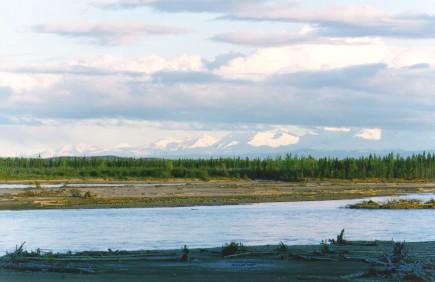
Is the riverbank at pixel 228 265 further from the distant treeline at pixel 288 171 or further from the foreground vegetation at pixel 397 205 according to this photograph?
the distant treeline at pixel 288 171

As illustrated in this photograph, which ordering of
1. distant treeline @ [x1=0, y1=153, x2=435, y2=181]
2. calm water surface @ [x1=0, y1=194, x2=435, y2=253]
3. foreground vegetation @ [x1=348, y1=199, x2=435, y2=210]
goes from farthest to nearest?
distant treeline @ [x1=0, y1=153, x2=435, y2=181] → foreground vegetation @ [x1=348, y1=199, x2=435, y2=210] → calm water surface @ [x1=0, y1=194, x2=435, y2=253]

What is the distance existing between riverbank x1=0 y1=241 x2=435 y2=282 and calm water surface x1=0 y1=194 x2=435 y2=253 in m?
6.06

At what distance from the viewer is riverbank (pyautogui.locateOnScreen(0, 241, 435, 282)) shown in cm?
2177

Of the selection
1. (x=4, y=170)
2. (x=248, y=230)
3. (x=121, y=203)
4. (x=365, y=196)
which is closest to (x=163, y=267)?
(x=248, y=230)

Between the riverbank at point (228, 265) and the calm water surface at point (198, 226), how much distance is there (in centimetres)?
606

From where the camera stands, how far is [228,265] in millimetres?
24469

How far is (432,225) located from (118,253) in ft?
61.9

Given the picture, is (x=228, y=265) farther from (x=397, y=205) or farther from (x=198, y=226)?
(x=397, y=205)

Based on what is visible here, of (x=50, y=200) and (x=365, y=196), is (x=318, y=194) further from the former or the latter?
(x=50, y=200)

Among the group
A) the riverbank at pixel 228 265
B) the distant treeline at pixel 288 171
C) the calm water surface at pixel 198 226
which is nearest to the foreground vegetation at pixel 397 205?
the calm water surface at pixel 198 226

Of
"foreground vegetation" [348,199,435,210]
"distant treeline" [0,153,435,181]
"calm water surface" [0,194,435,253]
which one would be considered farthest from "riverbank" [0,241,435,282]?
"distant treeline" [0,153,435,181]

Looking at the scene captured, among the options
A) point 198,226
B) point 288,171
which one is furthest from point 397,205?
point 288,171

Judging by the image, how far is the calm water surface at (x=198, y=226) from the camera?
35344mm

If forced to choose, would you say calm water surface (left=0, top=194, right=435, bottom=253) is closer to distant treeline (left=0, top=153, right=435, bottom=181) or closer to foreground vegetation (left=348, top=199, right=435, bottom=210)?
foreground vegetation (left=348, top=199, right=435, bottom=210)
